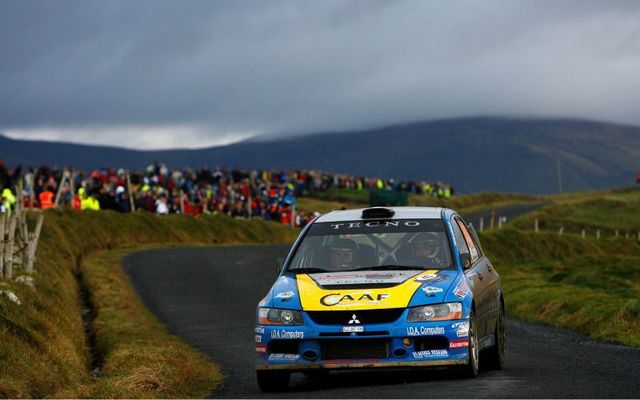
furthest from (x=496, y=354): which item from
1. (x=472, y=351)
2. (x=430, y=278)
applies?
(x=430, y=278)

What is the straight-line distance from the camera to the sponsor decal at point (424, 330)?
38.6 feet

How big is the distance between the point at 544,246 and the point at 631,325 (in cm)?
3784

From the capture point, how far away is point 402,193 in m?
86.5

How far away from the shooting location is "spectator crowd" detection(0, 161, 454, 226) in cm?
4506

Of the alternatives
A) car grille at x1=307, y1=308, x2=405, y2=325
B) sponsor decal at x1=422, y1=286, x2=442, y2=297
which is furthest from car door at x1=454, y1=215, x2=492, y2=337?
car grille at x1=307, y1=308, x2=405, y2=325

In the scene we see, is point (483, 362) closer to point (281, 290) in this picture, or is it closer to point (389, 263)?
point (389, 263)

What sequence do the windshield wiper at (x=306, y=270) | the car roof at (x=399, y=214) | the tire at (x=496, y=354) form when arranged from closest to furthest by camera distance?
the windshield wiper at (x=306, y=270) → the car roof at (x=399, y=214) → the tire at (x=496, y=354)

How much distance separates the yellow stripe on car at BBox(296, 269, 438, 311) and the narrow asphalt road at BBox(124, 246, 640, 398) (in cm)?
75

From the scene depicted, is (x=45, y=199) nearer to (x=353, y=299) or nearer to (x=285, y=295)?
(x=285, y=295)

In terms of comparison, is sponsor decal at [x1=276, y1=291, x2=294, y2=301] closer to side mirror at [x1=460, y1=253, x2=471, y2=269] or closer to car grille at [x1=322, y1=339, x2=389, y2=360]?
car grille at [x1=322, y1=339, x2=389, y2=360]

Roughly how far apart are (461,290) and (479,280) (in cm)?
107

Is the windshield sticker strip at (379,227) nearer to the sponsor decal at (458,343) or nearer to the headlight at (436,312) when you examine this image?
the headlight at (436,312)

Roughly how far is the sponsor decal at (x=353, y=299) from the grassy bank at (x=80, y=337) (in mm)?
1909

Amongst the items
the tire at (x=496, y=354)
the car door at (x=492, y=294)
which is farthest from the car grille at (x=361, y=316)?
the tire at (x=496, y=354)
